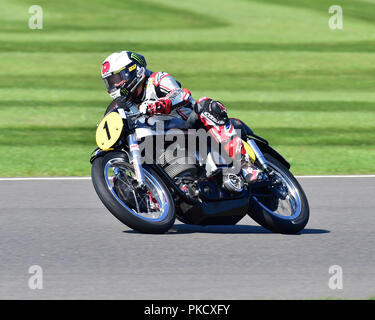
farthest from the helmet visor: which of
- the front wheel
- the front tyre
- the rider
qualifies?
the front wheel

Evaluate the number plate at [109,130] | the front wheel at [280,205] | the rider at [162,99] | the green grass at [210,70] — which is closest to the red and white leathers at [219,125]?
the rider at [162,99]

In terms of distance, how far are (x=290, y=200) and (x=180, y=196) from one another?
101cm

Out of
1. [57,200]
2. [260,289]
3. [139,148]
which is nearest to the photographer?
[260,289]

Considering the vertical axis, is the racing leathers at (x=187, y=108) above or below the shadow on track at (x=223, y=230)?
above

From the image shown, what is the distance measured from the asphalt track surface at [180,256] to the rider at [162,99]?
2.74ft

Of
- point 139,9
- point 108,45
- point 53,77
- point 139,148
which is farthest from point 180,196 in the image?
point 139,9

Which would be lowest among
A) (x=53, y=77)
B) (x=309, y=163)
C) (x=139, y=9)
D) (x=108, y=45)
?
(x=309, y=163)

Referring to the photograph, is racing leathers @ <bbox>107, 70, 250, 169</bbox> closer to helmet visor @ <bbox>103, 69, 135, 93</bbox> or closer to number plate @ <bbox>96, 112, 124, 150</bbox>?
helmet visor @ <bbox>103, 69, 135, 93</bbox>

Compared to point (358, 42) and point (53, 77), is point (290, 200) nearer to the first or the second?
point (53, 77)

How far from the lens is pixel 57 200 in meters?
9.70

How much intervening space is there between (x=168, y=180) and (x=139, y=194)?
0.86ft

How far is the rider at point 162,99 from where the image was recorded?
7637mm

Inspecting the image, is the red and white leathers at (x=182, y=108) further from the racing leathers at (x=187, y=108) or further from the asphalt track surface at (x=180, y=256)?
the asphalt track surface at (x=180, y=256)
